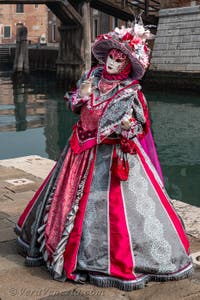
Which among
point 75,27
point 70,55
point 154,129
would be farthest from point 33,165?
point 70,55

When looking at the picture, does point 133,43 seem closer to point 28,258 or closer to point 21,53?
point 28,258

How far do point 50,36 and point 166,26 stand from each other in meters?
21.9

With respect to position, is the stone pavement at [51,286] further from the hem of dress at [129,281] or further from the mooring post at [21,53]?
the mooring post at [21,53]

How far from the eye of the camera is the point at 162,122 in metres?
14.3

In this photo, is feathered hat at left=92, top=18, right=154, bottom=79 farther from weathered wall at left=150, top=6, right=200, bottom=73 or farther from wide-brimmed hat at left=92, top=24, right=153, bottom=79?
weathered wall at left=150, top=6, right=200, bottom=73

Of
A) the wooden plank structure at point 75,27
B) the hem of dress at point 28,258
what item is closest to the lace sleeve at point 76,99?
the hem of dress at point 28,258

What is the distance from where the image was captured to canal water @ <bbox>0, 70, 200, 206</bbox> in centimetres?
885

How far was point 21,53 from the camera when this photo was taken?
2889 centimetres

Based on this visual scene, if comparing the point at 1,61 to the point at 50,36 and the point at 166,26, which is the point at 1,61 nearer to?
the point at 50,36

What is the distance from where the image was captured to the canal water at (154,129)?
8855mm

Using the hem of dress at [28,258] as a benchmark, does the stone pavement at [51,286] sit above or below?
below

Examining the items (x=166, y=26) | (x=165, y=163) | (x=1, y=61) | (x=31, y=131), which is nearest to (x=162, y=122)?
(x=31, y=131)

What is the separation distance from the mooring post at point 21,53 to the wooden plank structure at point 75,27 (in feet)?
18.6

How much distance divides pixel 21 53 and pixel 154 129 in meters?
17.1
